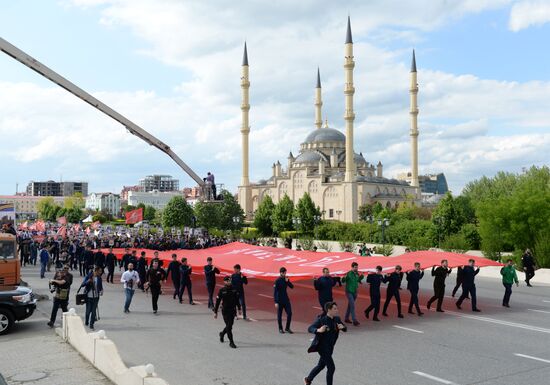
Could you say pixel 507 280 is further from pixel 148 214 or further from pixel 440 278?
pixel 148 214

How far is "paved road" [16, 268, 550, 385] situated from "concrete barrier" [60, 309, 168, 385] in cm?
79

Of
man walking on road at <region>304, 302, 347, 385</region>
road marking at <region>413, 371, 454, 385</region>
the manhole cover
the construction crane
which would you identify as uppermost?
the construction crane

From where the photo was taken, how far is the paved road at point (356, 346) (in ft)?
32.4

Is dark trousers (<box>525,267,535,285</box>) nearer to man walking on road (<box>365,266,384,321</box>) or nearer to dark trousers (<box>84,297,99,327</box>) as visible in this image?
man walking on road (<box>365,266,384,321</box>)

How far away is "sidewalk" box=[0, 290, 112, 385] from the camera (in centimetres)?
969

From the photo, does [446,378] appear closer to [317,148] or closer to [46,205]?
[317,148]

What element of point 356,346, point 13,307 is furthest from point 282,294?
point 13,307

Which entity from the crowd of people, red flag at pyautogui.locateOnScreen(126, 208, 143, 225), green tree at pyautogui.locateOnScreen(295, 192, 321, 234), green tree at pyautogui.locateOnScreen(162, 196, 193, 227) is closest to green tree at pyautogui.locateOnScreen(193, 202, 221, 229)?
green tree at pyautogui.locateOnScreen(295, 192, 321, 234)

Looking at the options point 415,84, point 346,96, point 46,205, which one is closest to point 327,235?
point 346,96

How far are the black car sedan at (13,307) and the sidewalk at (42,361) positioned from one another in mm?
304

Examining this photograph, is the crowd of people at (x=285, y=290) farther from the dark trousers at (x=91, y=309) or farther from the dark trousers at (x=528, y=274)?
the dark trousers at (x=528, y=274)

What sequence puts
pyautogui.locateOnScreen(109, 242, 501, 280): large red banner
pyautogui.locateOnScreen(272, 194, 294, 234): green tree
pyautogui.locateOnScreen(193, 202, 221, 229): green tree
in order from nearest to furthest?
pyautogui.locateOnScreen(109, 242, 501, 280): large red banner → pyautogui.locateOnScreen(193, 202, 221, 229): green tree → pyautogui.locateOnScreen(272, 194, 294, 234): green tree

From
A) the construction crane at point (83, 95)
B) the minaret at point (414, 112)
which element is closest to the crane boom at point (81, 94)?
the construction crane at point (83, 95)

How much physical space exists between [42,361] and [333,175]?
89.4 m
